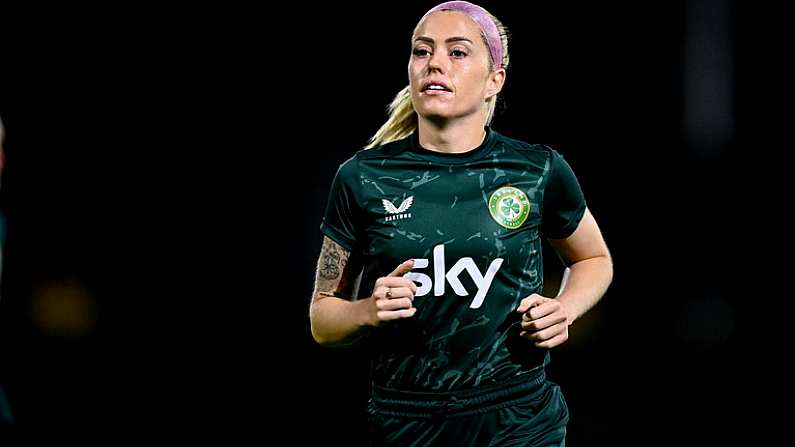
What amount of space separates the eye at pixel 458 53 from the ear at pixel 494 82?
0.35 feet

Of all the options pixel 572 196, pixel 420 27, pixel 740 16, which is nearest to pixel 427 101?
pixel 420 27

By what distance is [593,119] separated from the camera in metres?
8.05

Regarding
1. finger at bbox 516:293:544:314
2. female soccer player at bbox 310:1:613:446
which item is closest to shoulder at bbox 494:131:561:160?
female soccer player at bbox 310:1:613:446

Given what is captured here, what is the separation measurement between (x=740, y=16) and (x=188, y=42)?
15.0ft

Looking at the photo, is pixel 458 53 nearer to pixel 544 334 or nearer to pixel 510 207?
pixel 510 207

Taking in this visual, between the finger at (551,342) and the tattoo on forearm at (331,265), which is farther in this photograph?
the tattoo on forearm at (331,265)

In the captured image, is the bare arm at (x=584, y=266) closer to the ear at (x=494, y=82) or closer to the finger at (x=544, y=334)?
the finger at (x=544, y=334)

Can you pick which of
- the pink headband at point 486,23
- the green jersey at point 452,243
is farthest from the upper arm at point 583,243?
the pink headband at point 486,23

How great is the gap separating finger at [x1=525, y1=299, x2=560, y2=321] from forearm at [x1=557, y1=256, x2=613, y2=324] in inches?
9.6

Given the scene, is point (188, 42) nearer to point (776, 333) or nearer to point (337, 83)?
point (337, 83)

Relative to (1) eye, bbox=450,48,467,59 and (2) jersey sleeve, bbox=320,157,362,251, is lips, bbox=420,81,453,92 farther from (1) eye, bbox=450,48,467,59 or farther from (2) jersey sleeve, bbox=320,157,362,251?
(2) jersey sleeve, bbox=320,157,362,251

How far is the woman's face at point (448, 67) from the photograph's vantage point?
2.62m

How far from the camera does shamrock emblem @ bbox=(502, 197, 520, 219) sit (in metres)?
2.61

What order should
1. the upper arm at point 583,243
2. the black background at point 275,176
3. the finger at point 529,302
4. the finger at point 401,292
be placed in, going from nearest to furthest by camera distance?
the finger at point 401,292
the finger at point 529,302
the upper arm at point 583,243
the black background at point 275,176
